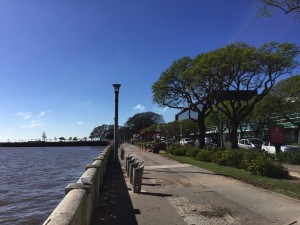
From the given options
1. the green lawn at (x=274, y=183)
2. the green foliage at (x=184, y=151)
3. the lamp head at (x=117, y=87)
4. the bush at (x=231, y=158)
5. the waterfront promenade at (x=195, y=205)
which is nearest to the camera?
the waterfront promenade at (x=195, y=205)

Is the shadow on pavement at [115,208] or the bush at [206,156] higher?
the bush at [206,156]

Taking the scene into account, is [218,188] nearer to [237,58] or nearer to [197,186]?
[197,186]

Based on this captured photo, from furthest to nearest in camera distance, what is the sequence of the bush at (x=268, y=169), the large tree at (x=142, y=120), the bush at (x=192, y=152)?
the large tree at (x=142, y=120) → the bush at (x=192, y=152) → the bush at (x=268, y=169)

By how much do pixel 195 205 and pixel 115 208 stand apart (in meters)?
2.16

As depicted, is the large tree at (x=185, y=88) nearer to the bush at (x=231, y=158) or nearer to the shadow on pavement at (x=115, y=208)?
the bush at (x=231, y=158)

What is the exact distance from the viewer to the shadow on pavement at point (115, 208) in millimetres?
9300

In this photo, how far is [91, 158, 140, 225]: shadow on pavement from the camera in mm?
9300

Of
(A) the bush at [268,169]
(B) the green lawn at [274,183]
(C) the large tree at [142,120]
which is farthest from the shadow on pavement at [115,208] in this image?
(C) the large tree at [142,120]

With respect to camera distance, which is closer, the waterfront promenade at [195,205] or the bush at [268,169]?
the waterfront promenade at [195,205]

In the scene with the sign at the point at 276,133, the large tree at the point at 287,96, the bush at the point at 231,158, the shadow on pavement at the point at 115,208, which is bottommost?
the shadow on pavement at the point at 115,208

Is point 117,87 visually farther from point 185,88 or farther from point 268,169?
point 185,88

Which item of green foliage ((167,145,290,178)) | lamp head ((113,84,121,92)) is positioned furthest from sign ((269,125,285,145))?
lamp head ((113,84,121,92))

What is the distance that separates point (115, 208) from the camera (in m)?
10.9

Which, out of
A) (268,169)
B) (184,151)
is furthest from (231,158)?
(184,151)
